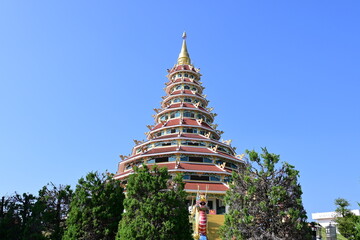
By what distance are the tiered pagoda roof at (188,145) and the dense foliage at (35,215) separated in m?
10.9

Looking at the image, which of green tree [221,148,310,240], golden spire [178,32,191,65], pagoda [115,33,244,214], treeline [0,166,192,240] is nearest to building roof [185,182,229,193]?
pagoda [115,33,244,214]

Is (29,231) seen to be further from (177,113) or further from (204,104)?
(204,104)

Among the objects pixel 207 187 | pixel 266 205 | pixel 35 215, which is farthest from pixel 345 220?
pixel 35 215

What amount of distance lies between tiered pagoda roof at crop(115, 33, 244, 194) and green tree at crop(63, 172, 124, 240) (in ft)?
34.3

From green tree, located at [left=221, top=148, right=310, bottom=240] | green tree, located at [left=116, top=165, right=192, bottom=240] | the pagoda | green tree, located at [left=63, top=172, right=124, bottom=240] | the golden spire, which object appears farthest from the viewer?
the golden spire

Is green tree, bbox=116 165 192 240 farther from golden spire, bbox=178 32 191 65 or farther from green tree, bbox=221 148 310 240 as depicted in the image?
golden spire, bbox=178 32 191 65

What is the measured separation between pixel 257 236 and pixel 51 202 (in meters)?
17.9

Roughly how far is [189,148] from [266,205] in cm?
2039

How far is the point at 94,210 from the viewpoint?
74.4 ft

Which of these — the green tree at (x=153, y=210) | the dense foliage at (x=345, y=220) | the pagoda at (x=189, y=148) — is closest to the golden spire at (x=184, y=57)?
the pagoda at (x=189, y=148)

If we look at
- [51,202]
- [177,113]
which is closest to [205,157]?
[177,113]

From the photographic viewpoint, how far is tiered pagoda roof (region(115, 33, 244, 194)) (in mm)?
35188

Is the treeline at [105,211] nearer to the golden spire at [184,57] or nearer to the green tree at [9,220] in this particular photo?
the green tree at [9,220]

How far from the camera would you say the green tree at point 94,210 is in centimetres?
2211
